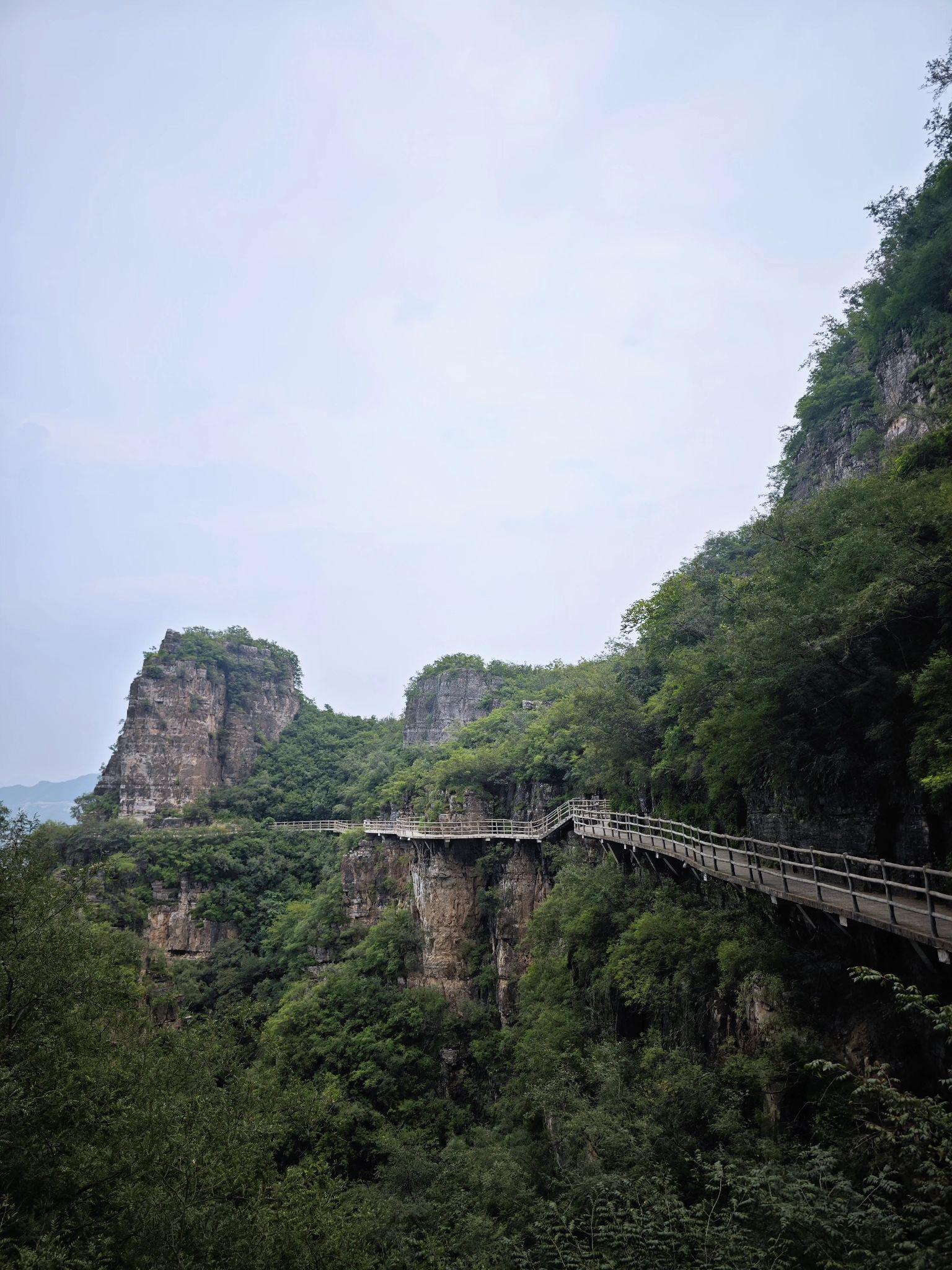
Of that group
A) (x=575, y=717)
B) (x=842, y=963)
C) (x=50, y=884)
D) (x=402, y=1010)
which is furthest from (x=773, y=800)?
(x=402, y=1010)

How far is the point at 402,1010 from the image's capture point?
89.9 ft

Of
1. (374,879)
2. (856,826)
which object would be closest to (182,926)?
(374,879)

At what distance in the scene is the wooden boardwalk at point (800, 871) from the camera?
8.15 metres

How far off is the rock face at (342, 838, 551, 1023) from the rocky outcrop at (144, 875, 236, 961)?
54.9 ft

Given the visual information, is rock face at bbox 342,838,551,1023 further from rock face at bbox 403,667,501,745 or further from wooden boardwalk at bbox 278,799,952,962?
rock face at bbox 403,667,501,745

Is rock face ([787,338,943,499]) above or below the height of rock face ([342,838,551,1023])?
above

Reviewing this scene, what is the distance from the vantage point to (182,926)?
40625 millimetres

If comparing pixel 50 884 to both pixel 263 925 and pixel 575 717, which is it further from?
pixel 263 925

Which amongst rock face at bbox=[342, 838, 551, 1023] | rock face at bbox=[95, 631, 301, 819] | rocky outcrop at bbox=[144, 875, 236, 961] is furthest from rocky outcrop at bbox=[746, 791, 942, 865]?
rock face at bbox=[95, 631, 301, 819]

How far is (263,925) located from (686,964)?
3649 centimetres

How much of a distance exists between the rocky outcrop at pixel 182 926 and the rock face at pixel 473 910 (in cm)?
1674

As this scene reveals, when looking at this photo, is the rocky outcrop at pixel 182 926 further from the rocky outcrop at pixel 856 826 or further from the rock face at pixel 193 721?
the rocky outcrop at pixel 856 826

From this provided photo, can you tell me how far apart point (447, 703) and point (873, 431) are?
141 ft

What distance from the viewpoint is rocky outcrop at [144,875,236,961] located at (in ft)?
130
